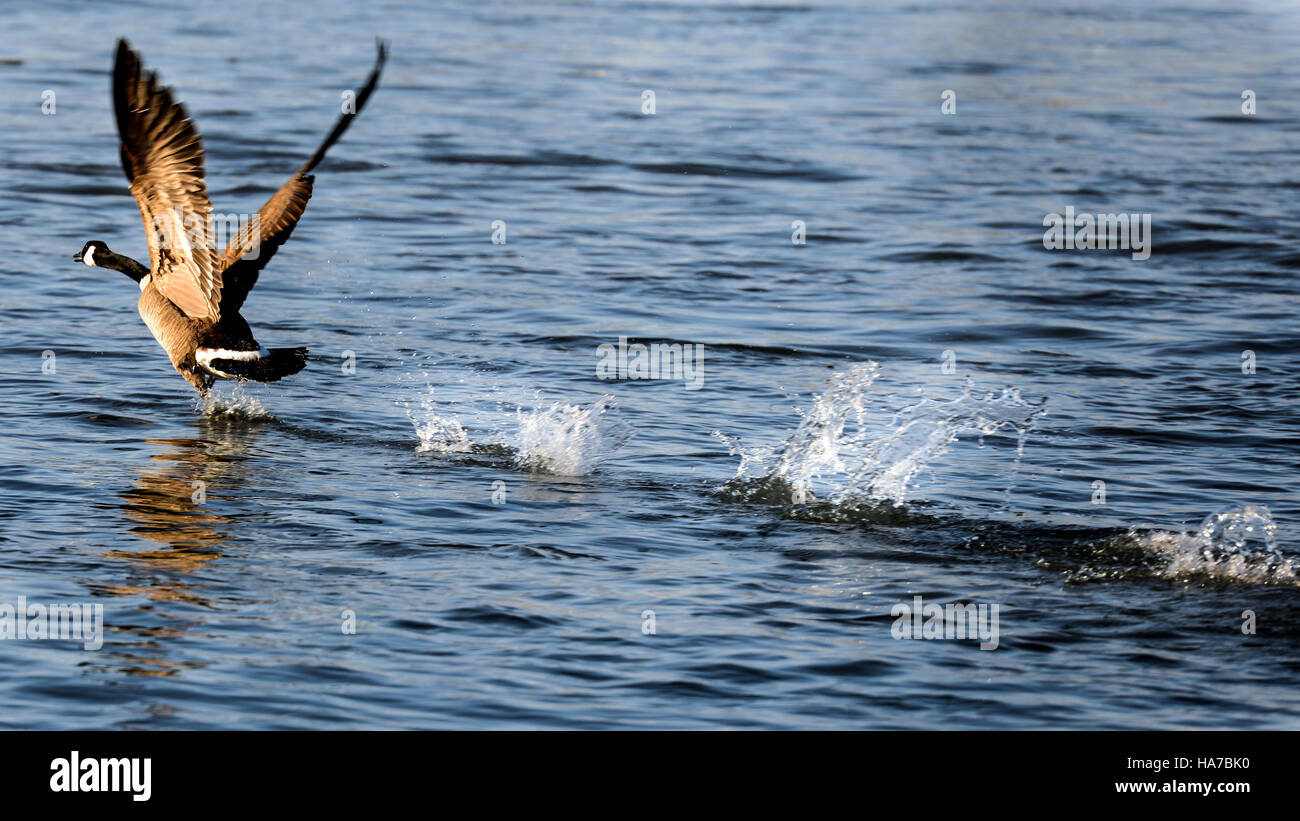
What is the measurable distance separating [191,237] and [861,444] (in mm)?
3315

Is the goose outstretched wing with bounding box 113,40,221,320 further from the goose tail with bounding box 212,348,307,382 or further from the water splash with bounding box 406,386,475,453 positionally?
the water splash with bounding box 406,386,475,453

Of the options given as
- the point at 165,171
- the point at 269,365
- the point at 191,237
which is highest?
the point at 165,171

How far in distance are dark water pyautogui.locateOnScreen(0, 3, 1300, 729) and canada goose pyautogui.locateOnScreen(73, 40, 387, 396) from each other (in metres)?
0.47

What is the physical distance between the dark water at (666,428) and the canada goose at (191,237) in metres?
0.47

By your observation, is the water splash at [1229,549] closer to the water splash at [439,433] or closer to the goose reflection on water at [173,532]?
the water splash at [439,433]

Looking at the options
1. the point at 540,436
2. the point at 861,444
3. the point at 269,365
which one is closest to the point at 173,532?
the point at 269,365

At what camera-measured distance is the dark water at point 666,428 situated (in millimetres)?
5973

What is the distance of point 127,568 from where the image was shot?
682 centimetres

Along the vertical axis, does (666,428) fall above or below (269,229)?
below

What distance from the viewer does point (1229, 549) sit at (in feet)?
23.9

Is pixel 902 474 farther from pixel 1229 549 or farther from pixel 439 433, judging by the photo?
pixel 439 433

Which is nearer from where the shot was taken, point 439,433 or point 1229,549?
point 1229,549

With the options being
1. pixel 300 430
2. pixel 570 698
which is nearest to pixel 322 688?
pixel 570 698

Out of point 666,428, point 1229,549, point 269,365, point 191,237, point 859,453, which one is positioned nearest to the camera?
point 1229,549
